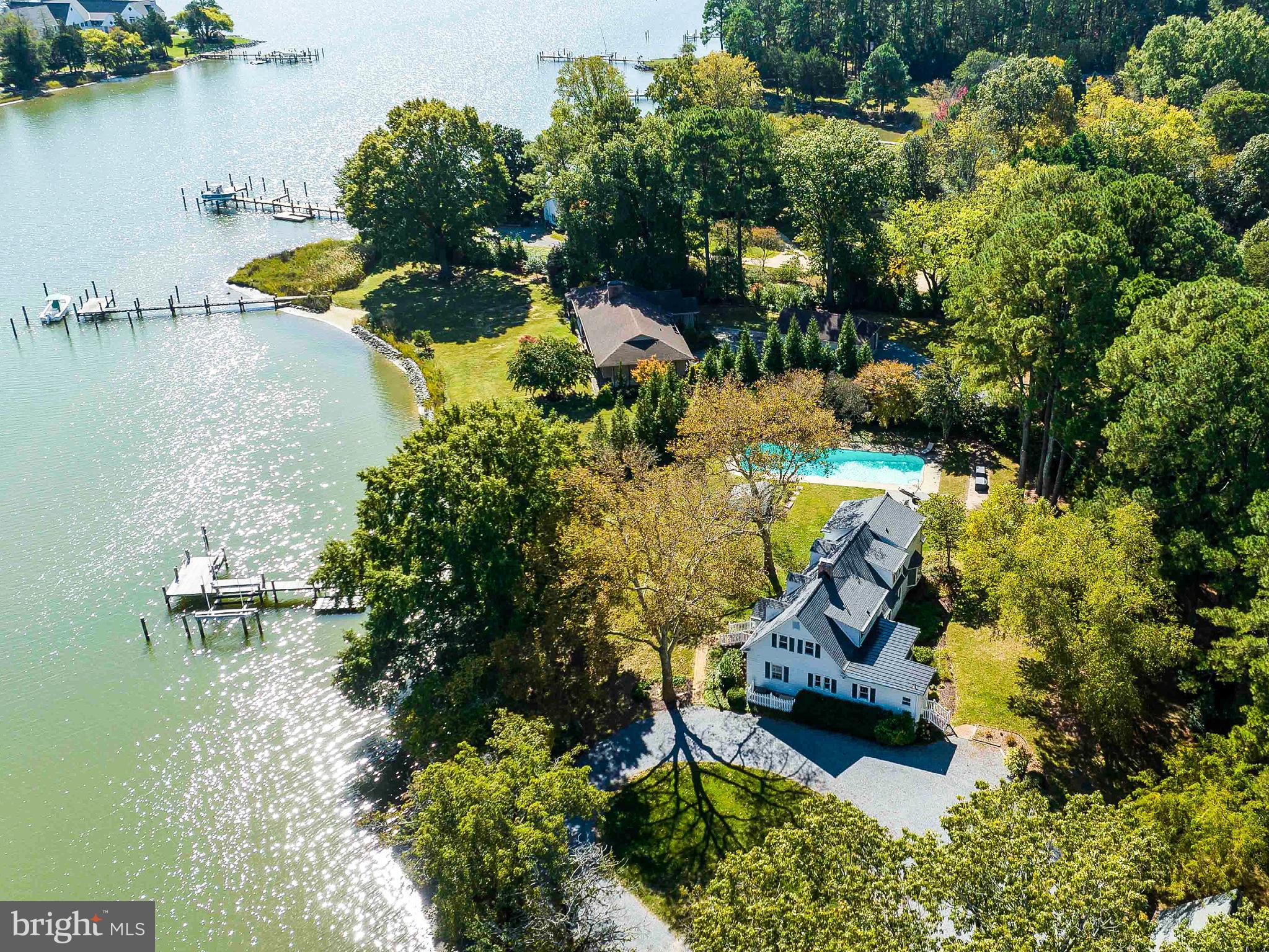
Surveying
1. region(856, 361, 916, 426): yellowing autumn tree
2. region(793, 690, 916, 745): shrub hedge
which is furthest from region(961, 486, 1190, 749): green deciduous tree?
region(856, 361, 916, 426): yellowing autumn tree

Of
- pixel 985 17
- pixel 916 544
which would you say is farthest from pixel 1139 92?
pixel 916 544

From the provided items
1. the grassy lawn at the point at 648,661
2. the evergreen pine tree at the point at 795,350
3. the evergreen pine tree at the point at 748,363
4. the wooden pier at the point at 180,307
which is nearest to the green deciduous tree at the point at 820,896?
the grassy lawn at the point at 648,661

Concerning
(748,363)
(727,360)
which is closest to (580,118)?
(727,360)

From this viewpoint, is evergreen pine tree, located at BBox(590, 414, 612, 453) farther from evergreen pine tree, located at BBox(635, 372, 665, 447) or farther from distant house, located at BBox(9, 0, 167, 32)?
distant house, located at BBox(9, 0, 167, 32)

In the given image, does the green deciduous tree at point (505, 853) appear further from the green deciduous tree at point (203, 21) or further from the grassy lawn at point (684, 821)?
the green deciduous tree at point (203, 21)

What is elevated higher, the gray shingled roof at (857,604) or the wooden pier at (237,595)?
the gray shingled roof at (857,604)

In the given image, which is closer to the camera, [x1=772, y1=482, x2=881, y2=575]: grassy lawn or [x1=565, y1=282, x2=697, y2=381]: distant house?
[x1=772, y1=482, x2=881, y2=575]: grassy lawn
